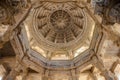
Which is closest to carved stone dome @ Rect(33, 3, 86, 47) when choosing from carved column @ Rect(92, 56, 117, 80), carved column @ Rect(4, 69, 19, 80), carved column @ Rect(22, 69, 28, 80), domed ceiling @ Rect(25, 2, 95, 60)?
domed ceiling @ Rect(25, 2, 95, 60)

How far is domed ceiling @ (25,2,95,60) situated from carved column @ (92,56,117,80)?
2996mm

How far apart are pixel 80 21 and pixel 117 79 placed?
942 centimetres

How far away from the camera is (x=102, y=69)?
1709 cm

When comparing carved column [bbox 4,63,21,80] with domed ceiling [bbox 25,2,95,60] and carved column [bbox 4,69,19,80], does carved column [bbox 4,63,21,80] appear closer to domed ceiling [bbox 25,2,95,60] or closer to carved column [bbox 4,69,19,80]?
carved column [bbox 4,69,19,80]

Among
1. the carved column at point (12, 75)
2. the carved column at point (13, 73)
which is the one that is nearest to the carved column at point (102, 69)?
the carved column at point (13, 73)

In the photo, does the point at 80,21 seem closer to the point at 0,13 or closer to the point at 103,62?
the point at 103,62

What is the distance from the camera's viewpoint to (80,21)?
2408cm

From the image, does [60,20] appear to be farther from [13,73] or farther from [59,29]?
[13,73]

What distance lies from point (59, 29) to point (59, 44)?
8.64 ft

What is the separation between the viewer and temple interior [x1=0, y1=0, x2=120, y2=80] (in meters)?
16.5

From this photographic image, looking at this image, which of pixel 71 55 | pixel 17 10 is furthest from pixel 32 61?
pixel 17 10

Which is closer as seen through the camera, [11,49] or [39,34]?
[11,49]

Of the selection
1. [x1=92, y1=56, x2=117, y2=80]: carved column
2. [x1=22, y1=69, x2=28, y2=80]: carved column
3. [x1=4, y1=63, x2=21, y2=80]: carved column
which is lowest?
[x1=22, y1=69, x2=28, y2=80]: carved column

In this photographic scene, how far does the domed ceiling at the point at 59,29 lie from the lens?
21.8 m
